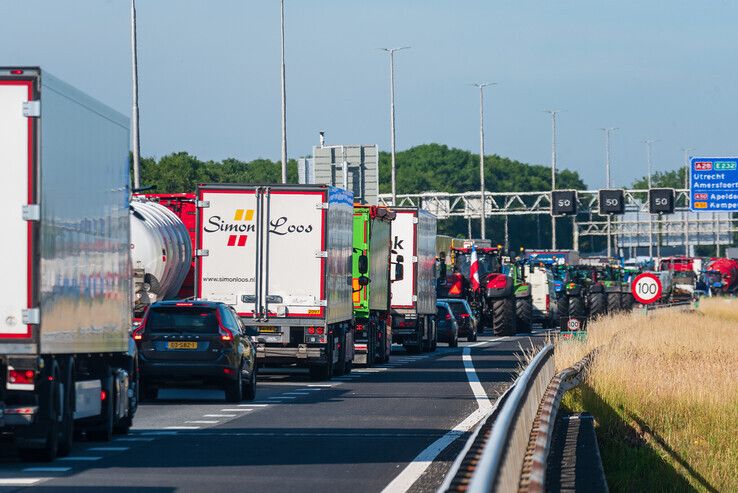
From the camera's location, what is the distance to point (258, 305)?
105 ft

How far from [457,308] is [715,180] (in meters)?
8.86

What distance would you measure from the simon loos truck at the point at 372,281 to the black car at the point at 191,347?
11.7 m

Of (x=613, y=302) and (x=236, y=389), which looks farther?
(x=613, y=302)

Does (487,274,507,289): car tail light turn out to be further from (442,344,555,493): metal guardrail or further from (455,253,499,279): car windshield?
(442,344,555,493): metal guardrail

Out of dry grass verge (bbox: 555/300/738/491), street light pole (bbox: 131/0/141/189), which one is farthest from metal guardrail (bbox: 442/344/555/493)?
street light pole (bbox: 131/0/141/189)

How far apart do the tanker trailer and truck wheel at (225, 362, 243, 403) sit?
18.7 feet

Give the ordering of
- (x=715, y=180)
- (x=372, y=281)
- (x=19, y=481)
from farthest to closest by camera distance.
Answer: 1. (x=715, y=180)
2. (x=372, y=281)
3. (x=19, y=481)

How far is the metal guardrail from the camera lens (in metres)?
8.88

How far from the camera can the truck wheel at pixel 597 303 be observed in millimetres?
68688

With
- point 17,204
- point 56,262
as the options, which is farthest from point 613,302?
point 17,204

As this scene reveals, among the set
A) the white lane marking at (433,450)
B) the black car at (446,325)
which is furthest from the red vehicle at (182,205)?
the black car at (446,325)

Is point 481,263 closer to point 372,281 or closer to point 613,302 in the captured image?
point 613,302

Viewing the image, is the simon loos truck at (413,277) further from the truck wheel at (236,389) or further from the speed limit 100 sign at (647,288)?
the truck wheel at (236,389)

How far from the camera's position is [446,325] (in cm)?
5362
